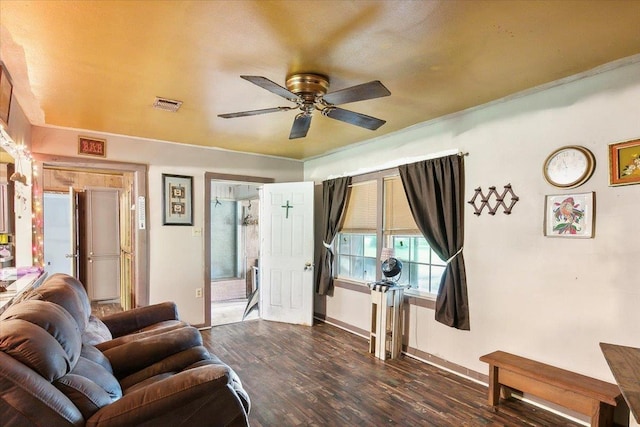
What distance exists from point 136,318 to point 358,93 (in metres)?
2.54

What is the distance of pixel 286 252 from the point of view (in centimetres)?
504

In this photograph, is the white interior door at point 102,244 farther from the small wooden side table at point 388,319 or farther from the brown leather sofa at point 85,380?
the small wooden side table at point 388,319

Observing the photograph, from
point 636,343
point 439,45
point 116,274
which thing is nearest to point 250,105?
point 439,45

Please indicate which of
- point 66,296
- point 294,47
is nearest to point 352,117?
point 294,47

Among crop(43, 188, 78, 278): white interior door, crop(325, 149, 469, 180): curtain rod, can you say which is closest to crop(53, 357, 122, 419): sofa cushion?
crop(325, 149, 469, 180): curtain rod

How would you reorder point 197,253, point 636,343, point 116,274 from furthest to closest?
point 116,274 < point 197,253 < point 636,343

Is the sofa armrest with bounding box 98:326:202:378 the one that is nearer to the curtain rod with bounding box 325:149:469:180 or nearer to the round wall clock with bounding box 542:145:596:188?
the curtain rod with bounding box 325:149:469:180

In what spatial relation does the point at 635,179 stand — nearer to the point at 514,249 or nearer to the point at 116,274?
the point at 514,249

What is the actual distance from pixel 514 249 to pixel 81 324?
10.4ft

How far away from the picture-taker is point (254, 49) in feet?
6.87

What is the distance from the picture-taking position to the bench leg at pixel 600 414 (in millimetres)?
2131

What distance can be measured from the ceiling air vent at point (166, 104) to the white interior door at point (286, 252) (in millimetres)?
2111

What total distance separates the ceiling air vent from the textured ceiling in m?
0.07

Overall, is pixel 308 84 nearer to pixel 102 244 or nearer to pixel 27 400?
pixel 27 400
